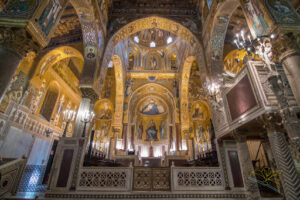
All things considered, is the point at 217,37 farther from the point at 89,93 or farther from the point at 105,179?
the point at 105,179

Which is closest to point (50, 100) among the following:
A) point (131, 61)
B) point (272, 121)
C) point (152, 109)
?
point (131, 61)

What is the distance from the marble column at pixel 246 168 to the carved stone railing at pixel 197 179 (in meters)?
0.88

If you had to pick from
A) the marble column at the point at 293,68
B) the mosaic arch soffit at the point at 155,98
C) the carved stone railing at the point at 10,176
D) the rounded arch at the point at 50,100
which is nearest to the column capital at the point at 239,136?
the marble column at the point at 293,68

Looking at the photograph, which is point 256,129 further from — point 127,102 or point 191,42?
point 127,102

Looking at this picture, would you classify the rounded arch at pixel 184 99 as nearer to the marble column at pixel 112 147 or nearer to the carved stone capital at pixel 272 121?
the marble column at pixel 112 147

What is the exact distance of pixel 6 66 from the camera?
3410 mm

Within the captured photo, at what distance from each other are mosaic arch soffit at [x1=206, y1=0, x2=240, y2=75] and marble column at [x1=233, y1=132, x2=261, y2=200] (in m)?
3.21

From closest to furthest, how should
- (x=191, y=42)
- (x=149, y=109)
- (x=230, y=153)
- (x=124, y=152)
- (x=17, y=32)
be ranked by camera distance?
(x=17, y=32) < (x=230, y=153) < (x=191, y=42) < (x=124, y=152) < (x=149, y=109)

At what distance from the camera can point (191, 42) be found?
944 cm

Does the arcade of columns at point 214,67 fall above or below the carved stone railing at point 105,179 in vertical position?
above

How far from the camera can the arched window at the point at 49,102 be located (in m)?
11.0

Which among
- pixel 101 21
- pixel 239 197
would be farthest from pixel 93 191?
pixel 101 21

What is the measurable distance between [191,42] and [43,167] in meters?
13.0

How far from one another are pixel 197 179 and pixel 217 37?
672 cm
